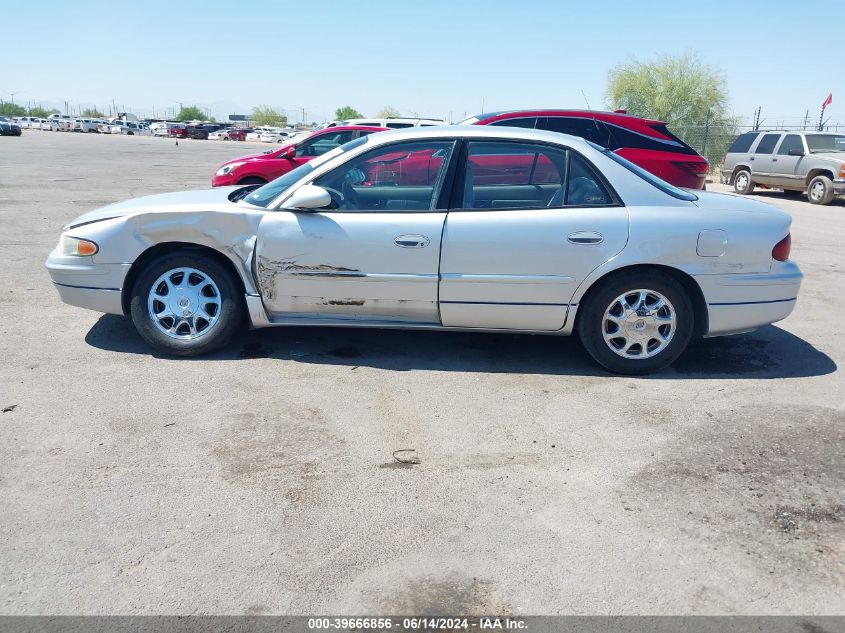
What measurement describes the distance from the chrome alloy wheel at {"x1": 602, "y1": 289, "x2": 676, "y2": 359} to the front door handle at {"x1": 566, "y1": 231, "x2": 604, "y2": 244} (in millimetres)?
A: 413

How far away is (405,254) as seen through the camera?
469cm

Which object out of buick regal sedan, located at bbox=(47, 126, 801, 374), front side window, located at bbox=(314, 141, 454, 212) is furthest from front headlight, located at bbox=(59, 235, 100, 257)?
front side window, located at bbox=(314, 141, 454, 212)

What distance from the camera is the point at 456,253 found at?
466 centimetres

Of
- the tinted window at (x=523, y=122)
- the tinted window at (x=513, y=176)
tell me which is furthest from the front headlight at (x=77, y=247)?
the tinted window at (x=523, y=122)

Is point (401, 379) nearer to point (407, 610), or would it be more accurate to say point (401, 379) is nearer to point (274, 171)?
point (407, 610)

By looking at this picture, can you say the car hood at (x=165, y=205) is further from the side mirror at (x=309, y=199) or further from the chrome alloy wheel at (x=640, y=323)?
the chrome alloy wheel at (x=640, y=323)

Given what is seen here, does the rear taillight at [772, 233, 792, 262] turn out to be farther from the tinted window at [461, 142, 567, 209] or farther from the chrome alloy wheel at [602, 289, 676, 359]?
the tinted window at [461, 142, 567, 209]

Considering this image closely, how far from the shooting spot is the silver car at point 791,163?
55.3ft

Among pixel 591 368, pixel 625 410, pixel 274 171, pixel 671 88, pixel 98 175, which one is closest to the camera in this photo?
pixel 625 410

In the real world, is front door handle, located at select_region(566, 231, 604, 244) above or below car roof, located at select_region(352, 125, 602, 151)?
below

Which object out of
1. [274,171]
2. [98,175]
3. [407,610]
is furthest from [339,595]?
[98,175]

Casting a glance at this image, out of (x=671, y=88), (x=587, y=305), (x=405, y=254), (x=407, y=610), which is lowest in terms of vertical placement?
(x=407, y=610)

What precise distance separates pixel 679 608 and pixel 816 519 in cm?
101

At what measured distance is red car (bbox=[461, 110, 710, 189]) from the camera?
10.2 m
